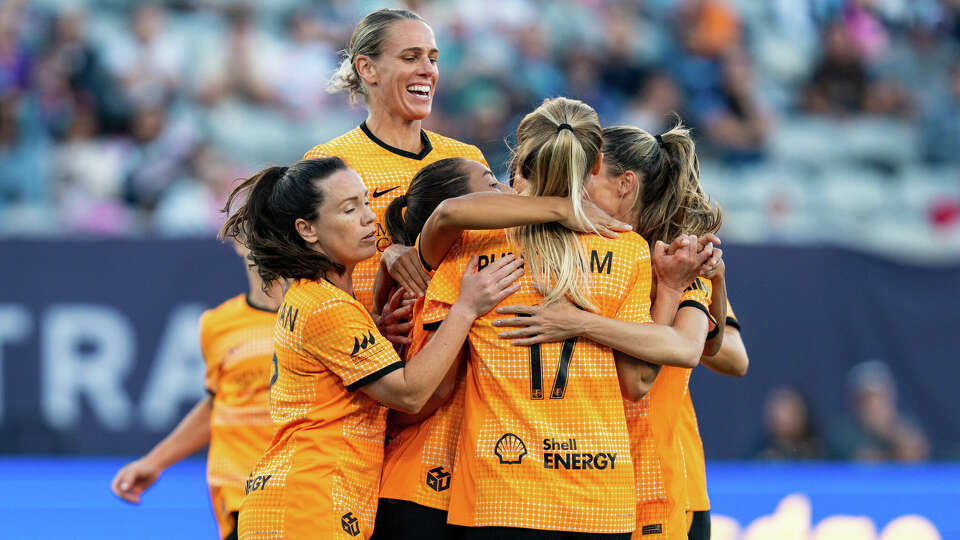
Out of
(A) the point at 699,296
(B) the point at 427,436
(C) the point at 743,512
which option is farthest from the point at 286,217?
(C) the point at 743,512

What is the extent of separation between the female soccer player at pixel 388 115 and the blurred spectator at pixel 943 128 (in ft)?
28.1

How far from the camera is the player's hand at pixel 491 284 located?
10.9 feet

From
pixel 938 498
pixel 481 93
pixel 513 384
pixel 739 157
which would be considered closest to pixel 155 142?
pixel 481 93

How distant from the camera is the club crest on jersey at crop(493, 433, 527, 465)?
10.6 feet

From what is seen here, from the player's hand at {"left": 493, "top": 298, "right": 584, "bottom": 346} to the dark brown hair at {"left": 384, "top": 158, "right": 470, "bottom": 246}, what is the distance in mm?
486

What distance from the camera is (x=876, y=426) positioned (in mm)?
8469

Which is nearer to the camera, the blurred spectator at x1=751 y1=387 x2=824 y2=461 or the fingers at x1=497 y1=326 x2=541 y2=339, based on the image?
the fingers at x1=497 y1=326 x2=541 y2=339

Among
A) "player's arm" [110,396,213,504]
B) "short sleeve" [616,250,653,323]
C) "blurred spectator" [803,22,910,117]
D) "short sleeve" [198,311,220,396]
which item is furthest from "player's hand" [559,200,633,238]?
"blurred spectator" [803,22,910,117]

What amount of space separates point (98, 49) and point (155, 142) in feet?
4.19

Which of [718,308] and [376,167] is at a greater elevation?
[376,167]

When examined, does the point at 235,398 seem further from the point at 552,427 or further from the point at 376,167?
the point at 552,427

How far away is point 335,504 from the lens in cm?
339

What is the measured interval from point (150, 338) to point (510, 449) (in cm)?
527

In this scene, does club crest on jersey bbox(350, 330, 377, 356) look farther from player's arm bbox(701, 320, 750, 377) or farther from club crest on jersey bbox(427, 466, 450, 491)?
player's arm bbox(701, 320, 750, 377)
